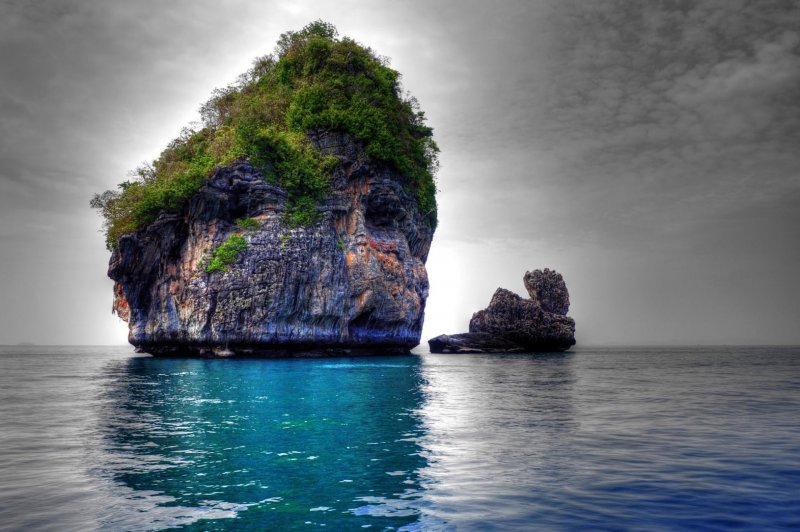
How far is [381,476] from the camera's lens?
7.57 metres

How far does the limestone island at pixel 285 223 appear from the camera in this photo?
40031mm

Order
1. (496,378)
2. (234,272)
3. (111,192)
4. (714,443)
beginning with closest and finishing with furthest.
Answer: (714,443), (496,378), (234,272), (111,192)

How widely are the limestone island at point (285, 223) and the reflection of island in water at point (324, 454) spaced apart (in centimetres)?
2229

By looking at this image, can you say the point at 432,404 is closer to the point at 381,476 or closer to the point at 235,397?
the point at 235,397

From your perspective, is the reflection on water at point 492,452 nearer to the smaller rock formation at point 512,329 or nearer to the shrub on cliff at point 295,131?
the shrub on cliff at point 295,131

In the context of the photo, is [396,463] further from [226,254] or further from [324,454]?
[226,254]

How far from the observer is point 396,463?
838 centimetres

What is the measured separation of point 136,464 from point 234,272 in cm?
3281

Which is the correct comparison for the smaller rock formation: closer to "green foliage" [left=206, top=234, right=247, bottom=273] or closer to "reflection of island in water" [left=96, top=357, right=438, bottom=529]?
"green foliage" [left=206, top=234, right=247, bottom=273]

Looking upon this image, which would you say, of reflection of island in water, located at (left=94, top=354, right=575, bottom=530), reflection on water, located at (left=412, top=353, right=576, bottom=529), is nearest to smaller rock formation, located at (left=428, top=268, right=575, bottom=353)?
reflection on water, located at (left=412, top=353, right=576, bottom=529)

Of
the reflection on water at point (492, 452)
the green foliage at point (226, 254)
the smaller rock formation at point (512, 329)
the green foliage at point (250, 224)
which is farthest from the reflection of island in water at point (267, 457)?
the smaller rock formation at point (512, 329)

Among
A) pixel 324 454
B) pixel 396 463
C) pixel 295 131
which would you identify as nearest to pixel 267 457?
pixel 324 454

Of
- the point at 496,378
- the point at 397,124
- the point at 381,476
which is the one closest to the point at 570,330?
the point at 397,124

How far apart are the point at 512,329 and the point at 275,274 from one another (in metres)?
34.0
